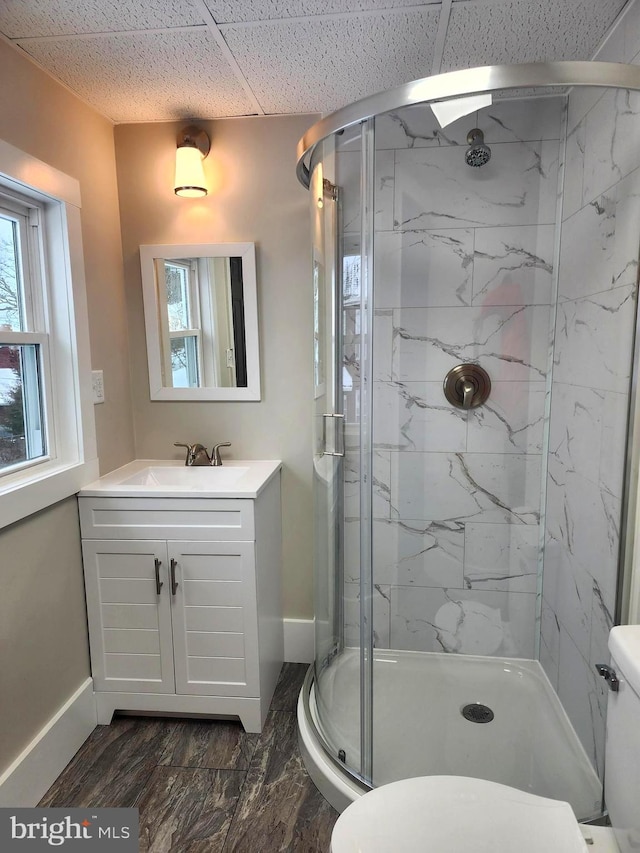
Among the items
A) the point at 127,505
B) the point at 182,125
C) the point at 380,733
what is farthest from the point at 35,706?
the point at 182,125

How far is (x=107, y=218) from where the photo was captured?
2301mm

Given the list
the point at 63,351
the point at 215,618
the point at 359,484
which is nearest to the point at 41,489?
the point at 63,351

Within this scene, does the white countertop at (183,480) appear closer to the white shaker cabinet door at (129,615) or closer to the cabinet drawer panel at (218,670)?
the white shaker cabinet door at (129,615)

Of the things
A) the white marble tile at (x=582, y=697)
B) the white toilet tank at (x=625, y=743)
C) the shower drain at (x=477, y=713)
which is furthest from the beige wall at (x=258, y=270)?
the white toilet tank at (x=625, y=743)

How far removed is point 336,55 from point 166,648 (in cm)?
217

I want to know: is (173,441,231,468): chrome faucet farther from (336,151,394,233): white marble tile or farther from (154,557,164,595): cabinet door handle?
(336,151,394,233): white marble tile

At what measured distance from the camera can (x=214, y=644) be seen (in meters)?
2.05

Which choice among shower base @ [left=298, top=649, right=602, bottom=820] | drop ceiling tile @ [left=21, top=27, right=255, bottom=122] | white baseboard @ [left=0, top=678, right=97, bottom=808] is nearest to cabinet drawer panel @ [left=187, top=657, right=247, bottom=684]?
shower base @ [left=298, top=649, right=602, bottom=820]

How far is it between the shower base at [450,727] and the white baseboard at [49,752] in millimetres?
807

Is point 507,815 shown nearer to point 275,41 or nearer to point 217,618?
point 217,618

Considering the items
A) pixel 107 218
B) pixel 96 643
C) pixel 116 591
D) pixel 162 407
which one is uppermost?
pixel 107 218

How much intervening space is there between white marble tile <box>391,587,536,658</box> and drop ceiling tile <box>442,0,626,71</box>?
6.18 ft

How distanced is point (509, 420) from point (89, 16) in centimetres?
184

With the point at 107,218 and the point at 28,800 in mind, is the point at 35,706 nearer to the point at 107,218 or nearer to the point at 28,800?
the point at 28,800
